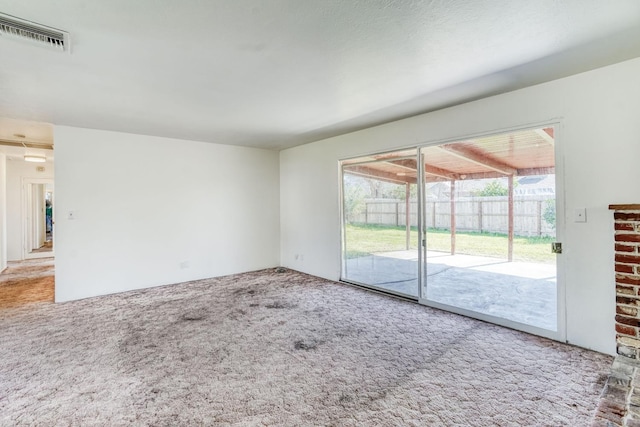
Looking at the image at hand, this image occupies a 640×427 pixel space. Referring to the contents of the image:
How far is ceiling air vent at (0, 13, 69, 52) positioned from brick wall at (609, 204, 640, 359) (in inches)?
169

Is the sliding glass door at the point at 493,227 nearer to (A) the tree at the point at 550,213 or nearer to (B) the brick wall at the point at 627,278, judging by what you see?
(A) the tree at the point at 550,213

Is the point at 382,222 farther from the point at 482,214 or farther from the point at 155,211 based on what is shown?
the point at 155,211

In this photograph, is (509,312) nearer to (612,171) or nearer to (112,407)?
(612,171)

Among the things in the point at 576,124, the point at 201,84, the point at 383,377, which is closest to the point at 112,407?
the point at 383,377

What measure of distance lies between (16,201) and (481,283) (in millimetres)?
9811

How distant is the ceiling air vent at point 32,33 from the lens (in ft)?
6.07

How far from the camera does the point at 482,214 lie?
3543 mm

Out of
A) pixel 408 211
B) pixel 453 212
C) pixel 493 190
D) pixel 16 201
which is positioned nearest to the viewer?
pixel 493 190

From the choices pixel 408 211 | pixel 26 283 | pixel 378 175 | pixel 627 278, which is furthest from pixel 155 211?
pixel 627 278

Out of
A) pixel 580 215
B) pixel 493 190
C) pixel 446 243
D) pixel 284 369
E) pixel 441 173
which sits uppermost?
pixel 441 173

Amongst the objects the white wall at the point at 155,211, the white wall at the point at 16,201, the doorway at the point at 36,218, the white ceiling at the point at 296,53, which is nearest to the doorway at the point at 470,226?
the white ceiling at the point at 296,53

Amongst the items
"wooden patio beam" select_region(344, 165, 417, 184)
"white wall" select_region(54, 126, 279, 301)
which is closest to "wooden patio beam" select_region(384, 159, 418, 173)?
"wooden patio beam" select_region(344, 165, 417, 184)

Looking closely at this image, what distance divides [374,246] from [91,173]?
14.3ft

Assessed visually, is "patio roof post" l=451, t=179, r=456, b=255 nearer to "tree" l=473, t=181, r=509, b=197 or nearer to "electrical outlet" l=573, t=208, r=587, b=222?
"tree" l=473, t=181, r=509, b=197
